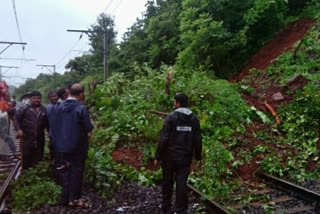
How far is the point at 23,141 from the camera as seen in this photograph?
24.8ft

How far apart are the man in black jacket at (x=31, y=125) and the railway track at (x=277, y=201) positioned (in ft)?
10.7

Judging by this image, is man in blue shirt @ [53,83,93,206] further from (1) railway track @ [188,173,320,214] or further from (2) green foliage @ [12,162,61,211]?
(1) railway track @ [188,173,320,214]

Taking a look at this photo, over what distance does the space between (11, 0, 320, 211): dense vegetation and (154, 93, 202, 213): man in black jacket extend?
1225 millimetres

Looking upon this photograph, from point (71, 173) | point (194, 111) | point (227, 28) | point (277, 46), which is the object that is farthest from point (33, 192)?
point (277, 46)

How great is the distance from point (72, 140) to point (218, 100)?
6.21 meters

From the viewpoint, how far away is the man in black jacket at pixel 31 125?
292 inches

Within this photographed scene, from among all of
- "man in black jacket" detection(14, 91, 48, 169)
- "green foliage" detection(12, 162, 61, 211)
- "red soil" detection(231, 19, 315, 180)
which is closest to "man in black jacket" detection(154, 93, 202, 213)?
"green foliage" detection(12, 162, 61, 211)

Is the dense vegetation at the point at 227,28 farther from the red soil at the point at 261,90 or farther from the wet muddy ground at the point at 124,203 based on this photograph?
the wet muddy ground at the point at 124,203

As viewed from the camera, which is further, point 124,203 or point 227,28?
point 227,28

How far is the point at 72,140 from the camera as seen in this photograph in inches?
229

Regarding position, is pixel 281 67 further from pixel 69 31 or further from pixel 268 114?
pixel 69 31

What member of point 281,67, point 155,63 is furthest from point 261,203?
point 155,63

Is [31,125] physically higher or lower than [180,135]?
higher

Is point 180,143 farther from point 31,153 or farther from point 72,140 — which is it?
point 31,153
